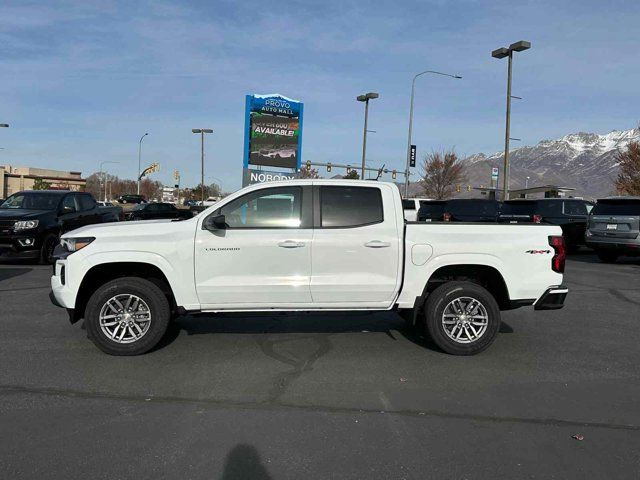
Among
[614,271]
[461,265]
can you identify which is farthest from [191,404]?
[614,271]

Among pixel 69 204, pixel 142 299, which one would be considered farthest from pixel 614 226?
pixel 69 204

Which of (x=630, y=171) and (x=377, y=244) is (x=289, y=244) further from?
(x=630, y=171)

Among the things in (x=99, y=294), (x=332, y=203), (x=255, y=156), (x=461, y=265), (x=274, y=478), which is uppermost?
(x=255, y=156)

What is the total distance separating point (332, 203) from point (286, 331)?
1.94m

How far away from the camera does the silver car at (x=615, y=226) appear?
1426 cm

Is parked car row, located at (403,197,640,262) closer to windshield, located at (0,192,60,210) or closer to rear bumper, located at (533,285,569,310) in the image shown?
rear bumper, located at (533,285,569,310)

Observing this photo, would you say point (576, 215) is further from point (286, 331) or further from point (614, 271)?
point (286, 331)

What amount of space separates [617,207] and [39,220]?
15.0 metres

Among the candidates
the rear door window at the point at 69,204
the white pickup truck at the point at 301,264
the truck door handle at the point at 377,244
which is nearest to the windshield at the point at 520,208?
the white pickup truck at the point at 301,264

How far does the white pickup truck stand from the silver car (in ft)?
32.2

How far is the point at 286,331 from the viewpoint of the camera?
6922mm

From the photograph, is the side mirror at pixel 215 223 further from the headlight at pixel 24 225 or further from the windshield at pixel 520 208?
the windshield at pixel 520 208

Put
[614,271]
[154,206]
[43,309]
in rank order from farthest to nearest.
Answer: [154,206]
[614,271]
[43,309]

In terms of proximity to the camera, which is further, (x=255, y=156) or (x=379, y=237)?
(x=255, y=156)
